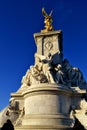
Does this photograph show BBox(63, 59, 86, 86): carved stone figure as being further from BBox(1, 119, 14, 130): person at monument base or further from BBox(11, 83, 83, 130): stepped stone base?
BBox(1, 119, 14, 130): person at monument base

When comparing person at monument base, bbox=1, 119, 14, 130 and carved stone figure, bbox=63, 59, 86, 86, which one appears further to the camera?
carved stone figure, bbox=63, 59, 86, 86

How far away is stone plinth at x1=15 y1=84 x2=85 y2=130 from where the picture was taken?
53.1 ft

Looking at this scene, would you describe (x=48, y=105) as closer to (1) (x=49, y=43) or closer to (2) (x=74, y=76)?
(2) (x=74, y=76)

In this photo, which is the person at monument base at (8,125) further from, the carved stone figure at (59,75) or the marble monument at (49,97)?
the carved stone figure at (59,75)

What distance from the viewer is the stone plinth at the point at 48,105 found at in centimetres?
1619

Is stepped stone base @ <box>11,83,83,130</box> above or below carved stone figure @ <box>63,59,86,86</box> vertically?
below

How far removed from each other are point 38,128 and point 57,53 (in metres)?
7.63

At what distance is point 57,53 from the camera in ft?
69.4

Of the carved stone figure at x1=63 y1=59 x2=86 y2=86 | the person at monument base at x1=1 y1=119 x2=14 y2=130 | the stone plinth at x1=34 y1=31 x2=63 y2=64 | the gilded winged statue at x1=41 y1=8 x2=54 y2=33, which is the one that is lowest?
the person at monument base at x1=1 y1=119 x2=14 y2=130

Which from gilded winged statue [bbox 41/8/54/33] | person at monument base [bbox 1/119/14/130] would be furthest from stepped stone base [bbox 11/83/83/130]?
gilded winged statue [bbox 41/8/54/33]

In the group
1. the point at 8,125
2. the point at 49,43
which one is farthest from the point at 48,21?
the point at 8,125

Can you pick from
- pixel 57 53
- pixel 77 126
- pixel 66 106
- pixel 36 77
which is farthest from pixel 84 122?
pixel 57 53

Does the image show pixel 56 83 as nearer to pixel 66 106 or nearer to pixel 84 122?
A: pixel 66 106

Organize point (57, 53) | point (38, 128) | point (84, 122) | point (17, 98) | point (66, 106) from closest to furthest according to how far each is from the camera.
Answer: point (38, 128) → point (84, 122) → point (66, 106) → point (17, 98) → point (57, 53)
